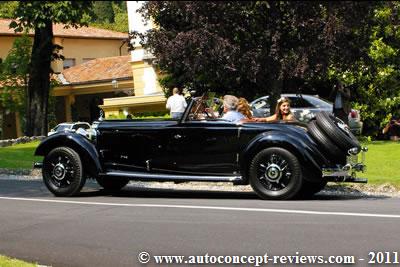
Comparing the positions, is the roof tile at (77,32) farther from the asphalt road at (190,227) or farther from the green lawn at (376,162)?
the asphalt road at (190,227)

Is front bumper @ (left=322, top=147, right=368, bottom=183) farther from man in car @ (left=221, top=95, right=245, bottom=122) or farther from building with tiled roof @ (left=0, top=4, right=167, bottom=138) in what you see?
building with tiled roof @ (left=0, top=4, right=167, bottom=138)

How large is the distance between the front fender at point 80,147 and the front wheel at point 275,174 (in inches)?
104

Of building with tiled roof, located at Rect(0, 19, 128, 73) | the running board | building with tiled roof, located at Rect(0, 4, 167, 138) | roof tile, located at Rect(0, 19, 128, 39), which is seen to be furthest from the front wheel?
building with tiled roof, located at Rect(0, 19, 128, 73)

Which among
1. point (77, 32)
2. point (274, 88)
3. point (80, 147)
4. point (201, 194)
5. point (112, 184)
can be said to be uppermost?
point (77, 32)

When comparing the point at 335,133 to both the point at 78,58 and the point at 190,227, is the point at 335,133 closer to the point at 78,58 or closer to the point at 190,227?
the point at 190,227

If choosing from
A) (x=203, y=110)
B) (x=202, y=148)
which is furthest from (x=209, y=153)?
(x=203, y=110)

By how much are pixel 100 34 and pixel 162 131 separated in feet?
147

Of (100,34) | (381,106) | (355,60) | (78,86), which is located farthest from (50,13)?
(100,34)

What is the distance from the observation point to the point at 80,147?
11758 mm

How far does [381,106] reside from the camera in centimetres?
2689

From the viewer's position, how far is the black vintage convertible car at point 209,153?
10.6 meters

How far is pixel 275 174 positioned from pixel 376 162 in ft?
19.4

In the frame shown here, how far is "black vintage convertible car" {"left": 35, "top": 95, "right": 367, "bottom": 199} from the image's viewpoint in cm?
1055

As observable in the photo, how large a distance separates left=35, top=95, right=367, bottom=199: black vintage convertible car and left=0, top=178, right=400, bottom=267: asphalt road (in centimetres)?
38
